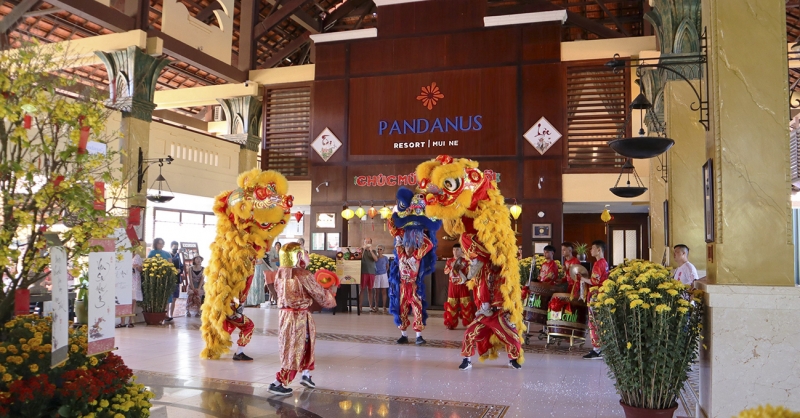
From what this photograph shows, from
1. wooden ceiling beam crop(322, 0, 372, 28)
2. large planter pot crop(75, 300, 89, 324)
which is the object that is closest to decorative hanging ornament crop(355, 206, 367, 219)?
wooden ceiling beam crop(322, 0, 372, 28)

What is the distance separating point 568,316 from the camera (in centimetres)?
778

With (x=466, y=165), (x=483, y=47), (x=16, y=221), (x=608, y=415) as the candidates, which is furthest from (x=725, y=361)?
(x=483, y=47)

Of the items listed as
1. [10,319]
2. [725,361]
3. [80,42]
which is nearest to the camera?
[10,319]

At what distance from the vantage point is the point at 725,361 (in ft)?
13.3

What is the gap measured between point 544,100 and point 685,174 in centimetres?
652

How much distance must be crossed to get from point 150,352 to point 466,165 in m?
4.21

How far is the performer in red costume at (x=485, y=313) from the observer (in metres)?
6.69

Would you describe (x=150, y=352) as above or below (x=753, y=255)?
below

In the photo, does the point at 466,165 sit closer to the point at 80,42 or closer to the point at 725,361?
the point at 725,361

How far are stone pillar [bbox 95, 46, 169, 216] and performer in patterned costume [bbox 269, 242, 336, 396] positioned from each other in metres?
7.04

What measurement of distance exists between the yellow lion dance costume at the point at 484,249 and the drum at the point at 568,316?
4.03 ft

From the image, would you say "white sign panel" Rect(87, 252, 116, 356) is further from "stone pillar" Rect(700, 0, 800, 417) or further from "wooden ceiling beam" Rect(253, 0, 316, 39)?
"wooden ceiling beam" Rect(253, 0, 316, 39)

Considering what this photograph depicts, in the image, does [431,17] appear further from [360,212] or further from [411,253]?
[411,253]

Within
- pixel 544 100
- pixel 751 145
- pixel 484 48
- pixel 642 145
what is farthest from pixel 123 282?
pixel 484 48
